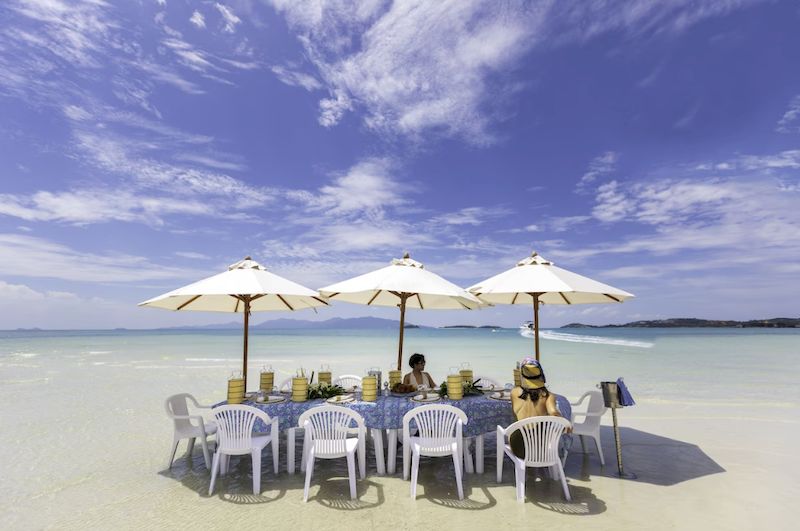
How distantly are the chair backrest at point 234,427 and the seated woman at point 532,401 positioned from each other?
287cm

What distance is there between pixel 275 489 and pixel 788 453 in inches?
289

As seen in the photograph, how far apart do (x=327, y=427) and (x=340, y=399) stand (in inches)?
20.6

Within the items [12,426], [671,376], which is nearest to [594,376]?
[671,376]

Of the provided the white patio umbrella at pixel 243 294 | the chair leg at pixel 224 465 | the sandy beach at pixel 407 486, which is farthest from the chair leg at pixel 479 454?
the chair leg at pixel 224 465

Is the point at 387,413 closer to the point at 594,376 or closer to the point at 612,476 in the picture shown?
the point at 612,476

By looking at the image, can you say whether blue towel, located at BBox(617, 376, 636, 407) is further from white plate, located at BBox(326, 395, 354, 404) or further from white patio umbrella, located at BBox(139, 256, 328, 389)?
white patio umbrella, located at BBox(139, 256, 328, 389)

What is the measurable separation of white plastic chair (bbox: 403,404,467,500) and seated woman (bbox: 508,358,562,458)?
600 millimetres

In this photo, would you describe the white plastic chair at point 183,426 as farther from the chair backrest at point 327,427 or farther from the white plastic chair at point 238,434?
the chair backrest at point 327,427

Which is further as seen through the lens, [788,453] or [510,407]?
[788,453]

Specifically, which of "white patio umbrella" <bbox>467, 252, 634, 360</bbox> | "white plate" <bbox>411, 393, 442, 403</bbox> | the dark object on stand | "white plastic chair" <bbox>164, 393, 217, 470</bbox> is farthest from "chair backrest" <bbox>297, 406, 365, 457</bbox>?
the dark object on stand

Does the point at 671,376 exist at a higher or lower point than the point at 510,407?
lower

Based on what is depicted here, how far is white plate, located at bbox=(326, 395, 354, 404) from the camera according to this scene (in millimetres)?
4815

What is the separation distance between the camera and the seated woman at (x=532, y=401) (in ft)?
14.0

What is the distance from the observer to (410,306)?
7.38 m
